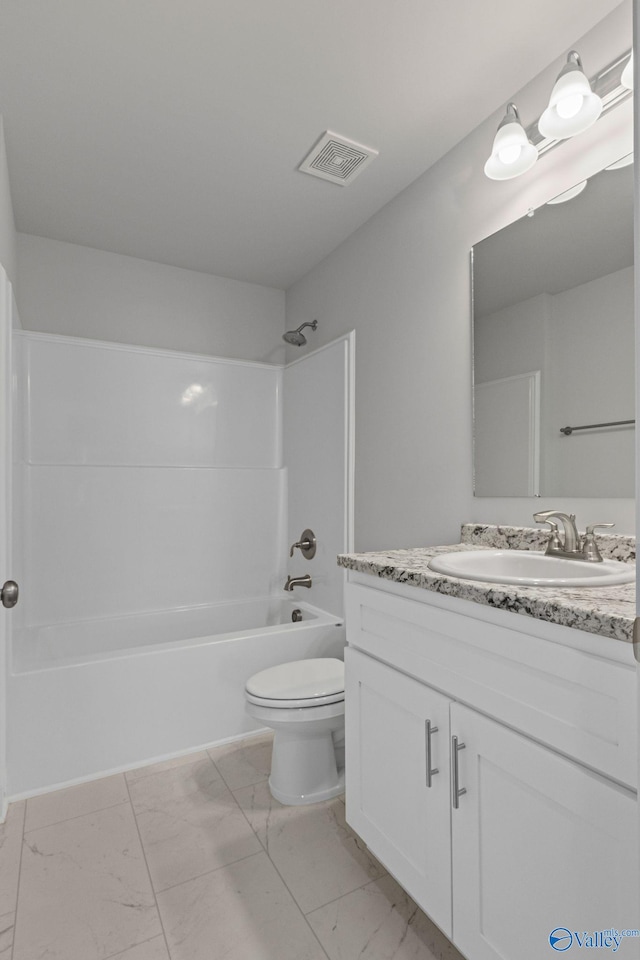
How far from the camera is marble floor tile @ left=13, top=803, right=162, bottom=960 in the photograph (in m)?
1.22

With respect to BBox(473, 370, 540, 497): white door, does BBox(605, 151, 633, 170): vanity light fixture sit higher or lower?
higher

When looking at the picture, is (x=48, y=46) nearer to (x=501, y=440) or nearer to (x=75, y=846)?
(x=501, y=440)

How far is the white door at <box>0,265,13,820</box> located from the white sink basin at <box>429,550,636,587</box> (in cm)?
137

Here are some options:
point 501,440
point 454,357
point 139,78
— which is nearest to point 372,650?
point 501,440

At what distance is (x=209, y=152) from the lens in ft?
6.17

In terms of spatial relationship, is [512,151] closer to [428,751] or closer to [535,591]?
[535,591]

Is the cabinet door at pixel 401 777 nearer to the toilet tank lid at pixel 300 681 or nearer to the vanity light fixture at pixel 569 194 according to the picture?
the toilet tank lid at pixel 300 681

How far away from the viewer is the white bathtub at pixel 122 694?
6.05 ft

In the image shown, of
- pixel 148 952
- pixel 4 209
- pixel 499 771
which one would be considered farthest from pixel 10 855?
pixel 4 209

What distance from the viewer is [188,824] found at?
1656 millimetres

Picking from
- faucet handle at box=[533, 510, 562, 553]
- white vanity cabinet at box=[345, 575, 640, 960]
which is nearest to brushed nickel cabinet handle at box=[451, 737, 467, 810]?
white vanity cabinet at box=[345, 575, 640, 960]

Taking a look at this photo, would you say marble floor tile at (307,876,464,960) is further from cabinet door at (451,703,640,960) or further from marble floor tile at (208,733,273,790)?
marble floor tile at (208,733,273,790)

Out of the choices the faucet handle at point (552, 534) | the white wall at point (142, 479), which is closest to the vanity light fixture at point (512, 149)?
the faucet handle at point (552, 534)

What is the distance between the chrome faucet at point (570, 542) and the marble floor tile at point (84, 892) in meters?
1.39
